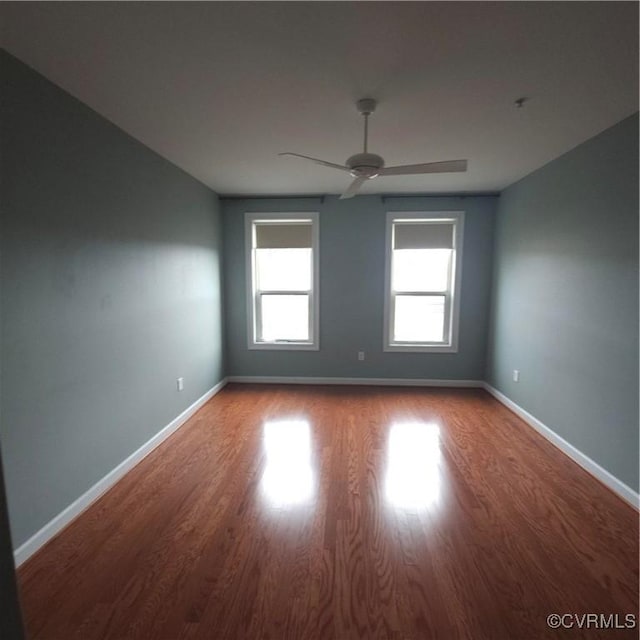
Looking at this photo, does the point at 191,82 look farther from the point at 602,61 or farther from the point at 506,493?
the point at 506,493

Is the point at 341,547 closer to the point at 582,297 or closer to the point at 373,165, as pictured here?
the point at 373,165

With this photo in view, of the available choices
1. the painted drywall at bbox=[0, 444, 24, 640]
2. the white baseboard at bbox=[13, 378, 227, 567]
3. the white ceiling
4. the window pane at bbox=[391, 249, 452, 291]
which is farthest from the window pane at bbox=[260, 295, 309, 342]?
the painted drywall at bbox=[0, 444, 24, 640]

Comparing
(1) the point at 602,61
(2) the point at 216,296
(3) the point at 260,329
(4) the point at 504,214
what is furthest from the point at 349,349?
(1) the point at 602,61

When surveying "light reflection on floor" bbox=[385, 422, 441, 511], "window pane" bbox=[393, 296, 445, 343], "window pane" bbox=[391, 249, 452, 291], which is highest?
"window pane" bbox=[391, 249, 452, 291]

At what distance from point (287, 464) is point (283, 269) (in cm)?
256

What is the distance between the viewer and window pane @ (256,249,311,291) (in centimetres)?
427

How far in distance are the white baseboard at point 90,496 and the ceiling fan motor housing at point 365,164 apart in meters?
2.64

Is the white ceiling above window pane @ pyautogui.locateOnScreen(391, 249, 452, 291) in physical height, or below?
above

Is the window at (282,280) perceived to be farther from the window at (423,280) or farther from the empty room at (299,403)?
the window at (423,280)

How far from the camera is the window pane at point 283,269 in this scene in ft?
14.0

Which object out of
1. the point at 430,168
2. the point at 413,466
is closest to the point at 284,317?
the point at 413,466

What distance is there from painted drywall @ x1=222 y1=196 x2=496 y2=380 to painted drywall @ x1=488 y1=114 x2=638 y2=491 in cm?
54

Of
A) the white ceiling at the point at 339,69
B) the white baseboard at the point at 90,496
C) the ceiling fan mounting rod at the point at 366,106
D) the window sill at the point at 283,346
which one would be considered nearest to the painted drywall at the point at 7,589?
the white baseboard at the point at 90,496

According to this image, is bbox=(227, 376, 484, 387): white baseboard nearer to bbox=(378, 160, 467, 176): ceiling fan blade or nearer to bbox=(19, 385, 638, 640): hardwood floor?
bbox=(19, 385, 638, 640): hardwood floor
